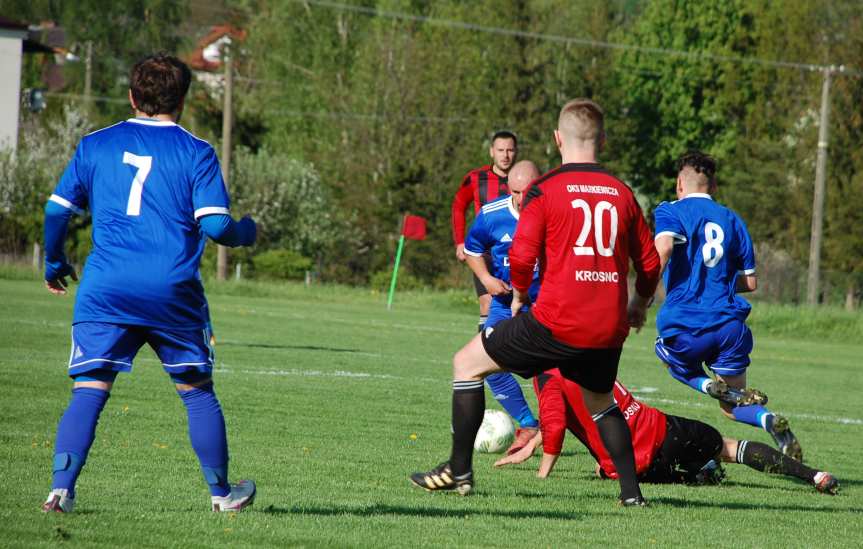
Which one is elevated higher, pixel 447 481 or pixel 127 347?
pixel 127 347

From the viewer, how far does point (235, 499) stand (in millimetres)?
5926

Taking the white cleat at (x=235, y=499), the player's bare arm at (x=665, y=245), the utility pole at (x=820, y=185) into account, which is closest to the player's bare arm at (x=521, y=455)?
the player's bare arm at (x=665, y=245)

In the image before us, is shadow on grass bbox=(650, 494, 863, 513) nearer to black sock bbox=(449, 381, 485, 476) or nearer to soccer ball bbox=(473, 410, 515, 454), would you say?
black sock bbox=(449, 381, 485, 476)

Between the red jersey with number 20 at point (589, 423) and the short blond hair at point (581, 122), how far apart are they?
2.11 metres

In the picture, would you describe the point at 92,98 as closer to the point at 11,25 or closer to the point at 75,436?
the point at 11,25

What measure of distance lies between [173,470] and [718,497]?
3161 millimetres

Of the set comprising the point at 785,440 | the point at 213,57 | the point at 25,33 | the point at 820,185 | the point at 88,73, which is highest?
the point at 213,57

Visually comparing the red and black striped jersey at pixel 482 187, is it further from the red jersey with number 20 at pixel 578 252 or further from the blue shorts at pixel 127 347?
the blue shorts at pixel 127 347

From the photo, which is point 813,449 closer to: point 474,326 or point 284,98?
point 474,326

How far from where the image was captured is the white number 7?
5648 millimetres

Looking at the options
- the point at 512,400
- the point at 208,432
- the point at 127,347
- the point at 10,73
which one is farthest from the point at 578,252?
the point at 10,73

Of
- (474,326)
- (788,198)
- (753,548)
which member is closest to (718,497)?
(753,548)

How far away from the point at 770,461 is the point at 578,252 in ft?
9.25

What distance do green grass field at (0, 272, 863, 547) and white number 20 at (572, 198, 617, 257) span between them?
1.31 m
